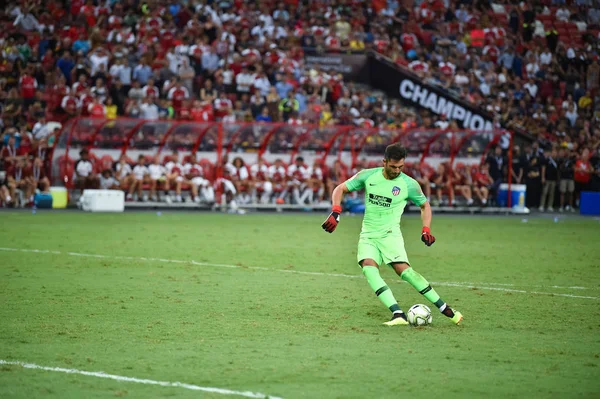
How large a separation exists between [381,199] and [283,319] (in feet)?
5.32

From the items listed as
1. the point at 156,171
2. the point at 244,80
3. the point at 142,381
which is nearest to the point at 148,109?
the point at 156,171

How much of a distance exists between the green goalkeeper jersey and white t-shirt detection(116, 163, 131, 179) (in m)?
19.0

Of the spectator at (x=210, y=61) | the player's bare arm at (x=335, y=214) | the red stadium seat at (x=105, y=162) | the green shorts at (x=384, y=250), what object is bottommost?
the green shorts at (x=384, y=250)

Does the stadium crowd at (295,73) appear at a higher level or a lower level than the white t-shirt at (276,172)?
higher

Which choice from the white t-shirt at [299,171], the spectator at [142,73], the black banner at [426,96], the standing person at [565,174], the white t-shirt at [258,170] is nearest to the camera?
the white t-shirt at [258,170]

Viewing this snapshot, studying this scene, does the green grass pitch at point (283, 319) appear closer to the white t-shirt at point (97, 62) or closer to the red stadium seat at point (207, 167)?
the red stadium seat at point (207, 167)

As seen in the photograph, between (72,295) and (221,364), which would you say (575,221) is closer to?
(72,295)

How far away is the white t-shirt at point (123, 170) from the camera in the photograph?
28266 millimetres

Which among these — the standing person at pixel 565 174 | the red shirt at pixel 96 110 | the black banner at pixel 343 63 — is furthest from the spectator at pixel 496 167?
the red shirt at pixel 96 110

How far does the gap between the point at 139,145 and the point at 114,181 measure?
1.39 metres

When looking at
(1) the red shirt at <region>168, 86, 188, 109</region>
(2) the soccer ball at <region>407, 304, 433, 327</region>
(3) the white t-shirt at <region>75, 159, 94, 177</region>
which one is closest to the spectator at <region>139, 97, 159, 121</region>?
(1) the red shirt at <region>168, 86, 188, 109</region>

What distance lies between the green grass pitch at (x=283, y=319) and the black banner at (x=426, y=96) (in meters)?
15.0

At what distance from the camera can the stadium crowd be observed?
96.9ft

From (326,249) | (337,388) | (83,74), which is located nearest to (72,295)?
(337,388)
